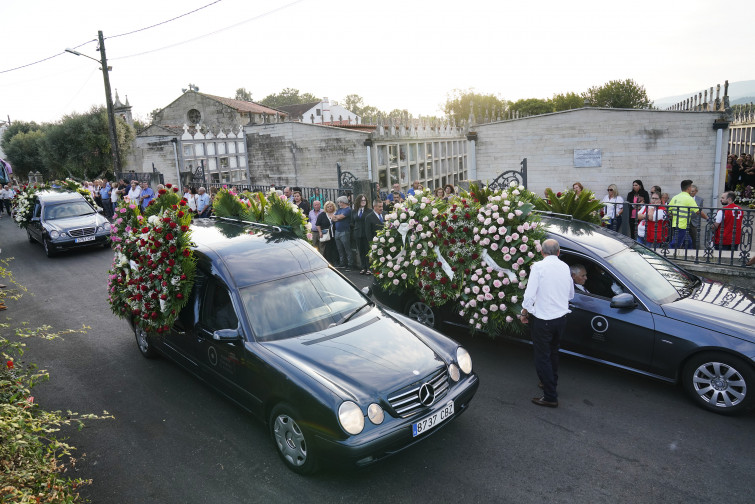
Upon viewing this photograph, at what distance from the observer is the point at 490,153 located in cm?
1647

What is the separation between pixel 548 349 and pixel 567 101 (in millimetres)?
53791

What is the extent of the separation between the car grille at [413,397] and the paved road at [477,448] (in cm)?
59

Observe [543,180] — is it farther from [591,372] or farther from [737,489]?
[737,489]

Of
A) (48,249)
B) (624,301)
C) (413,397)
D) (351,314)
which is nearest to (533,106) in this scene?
(48,249)

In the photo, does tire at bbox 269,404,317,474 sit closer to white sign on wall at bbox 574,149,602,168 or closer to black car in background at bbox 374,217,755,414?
black car in background at bbox 374,217,755,414

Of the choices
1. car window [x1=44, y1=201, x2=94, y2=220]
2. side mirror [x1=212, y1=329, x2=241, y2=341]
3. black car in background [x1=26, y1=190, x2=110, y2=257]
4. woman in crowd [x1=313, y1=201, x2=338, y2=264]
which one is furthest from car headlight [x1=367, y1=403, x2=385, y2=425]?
car window [x1=44, y1=201, x2=94, y2=220]

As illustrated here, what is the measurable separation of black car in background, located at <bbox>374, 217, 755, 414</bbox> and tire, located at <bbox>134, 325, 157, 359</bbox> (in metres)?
5.00

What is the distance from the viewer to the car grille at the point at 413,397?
13.5 ft

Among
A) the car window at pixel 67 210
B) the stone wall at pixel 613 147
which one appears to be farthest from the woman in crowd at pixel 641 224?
the car window at pixel 67 210

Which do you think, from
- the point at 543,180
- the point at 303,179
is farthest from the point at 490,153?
the point at 303,179

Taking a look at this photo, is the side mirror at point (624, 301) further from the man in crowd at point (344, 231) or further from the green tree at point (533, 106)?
the green tree at point (533, 106)

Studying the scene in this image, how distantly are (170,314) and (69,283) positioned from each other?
7326mm

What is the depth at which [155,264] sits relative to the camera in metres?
5.90

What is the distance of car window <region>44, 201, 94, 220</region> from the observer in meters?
14.6
